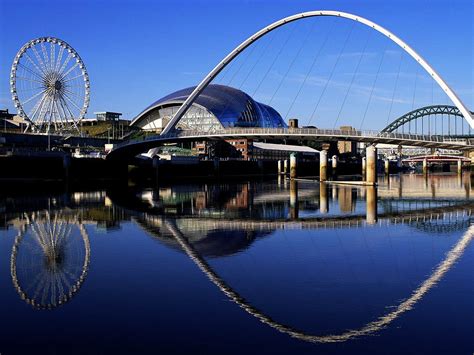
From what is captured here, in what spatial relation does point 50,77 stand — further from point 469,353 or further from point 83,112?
point 469,353

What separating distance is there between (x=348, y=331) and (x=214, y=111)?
129462 mm

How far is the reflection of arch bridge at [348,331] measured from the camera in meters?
11.4

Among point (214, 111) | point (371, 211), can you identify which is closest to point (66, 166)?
point (371, 211)

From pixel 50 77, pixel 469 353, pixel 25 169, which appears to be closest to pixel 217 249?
pixel 469 353

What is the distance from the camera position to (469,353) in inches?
410

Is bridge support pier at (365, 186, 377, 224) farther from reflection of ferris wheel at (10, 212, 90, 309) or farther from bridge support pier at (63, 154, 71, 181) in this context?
bridge support pier at (63, 154, 71, 181)

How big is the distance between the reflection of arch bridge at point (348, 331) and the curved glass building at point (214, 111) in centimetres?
11519

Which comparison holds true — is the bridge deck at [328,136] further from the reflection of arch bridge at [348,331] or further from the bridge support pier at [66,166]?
the reflection of arch bridge at [348,331]

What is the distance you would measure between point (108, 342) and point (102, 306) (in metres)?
2.60

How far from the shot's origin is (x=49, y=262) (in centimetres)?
1914

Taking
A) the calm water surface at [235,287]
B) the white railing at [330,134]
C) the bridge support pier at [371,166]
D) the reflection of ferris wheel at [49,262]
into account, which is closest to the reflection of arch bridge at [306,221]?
the calm water surface at [235,287]

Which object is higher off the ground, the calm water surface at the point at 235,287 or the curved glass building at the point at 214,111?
the curved glass building at the point at 214,111

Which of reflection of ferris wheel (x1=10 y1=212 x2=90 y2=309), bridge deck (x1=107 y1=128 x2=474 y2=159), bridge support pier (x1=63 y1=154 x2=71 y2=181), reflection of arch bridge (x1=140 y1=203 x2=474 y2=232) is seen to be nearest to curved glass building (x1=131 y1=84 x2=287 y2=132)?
bridge deck (x1=107 y1=128 x2=474 y2=159)

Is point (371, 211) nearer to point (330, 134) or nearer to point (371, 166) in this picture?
point (330, 134)
